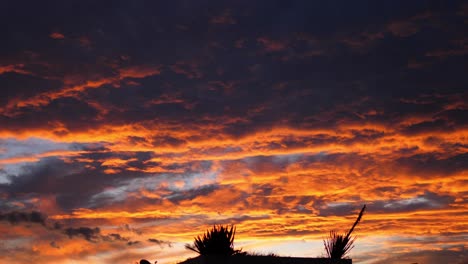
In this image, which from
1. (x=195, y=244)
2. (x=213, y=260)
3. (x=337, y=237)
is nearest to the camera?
(x=213, y=260)

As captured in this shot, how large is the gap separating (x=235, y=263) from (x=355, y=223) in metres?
6.45

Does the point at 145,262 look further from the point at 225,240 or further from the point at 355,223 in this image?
the point at 355,223

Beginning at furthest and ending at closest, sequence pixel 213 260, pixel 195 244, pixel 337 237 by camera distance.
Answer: pixel 337 237 < pixel 195 244 < pixel 213 260

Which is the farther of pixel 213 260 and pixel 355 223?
pixel 355 223

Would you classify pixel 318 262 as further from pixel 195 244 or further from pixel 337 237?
pixel 195 244

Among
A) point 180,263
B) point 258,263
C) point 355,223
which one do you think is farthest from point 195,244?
point 355,223

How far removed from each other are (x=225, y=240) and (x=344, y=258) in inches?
197

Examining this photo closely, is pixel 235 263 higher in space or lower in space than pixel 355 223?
lower

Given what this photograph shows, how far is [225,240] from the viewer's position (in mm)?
22719

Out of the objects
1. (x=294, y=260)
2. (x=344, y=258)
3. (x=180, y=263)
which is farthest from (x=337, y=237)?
(x=180, y=263)

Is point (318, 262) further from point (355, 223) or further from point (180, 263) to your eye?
point (180, 263)

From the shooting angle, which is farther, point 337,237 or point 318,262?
point 337,237

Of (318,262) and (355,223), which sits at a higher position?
(355,223)

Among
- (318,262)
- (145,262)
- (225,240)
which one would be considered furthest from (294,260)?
(145,262)
